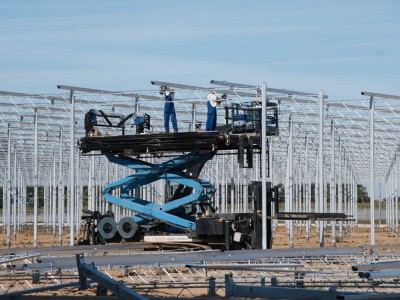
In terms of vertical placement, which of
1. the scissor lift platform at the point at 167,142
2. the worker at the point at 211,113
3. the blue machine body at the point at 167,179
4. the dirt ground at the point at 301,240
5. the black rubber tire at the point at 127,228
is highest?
the worker at the point at 211,113

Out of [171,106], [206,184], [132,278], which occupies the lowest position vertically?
[132,278]

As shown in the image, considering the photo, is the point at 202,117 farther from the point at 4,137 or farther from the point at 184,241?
the point at 184,241

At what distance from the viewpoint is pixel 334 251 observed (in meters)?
19.9

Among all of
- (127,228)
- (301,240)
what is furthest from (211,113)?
(301,240)

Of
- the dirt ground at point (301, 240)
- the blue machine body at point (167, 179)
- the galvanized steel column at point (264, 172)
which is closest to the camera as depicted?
the galvanized steel column at point (264, 172)

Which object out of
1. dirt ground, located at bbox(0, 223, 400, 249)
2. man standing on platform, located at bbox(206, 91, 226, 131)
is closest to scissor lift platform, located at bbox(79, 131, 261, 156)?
man standing on platform, located at bbox(206, 91, 226, 131)

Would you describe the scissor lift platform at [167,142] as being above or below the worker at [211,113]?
below

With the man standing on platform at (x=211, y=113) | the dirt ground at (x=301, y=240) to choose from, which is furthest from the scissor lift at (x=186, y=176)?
the dirt ground at (x=301, y=240)

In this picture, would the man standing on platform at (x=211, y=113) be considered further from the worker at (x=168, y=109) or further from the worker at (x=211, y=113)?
the worker at (x=168, y=109)

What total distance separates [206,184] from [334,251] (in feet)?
24.6

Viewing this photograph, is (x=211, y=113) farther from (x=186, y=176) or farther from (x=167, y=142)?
(x=186, y=176)

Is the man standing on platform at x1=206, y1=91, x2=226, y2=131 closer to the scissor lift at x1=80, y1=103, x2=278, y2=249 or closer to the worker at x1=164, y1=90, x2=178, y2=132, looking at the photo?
the scissor lift at x1=80, y1=103, x2=278, y2=249

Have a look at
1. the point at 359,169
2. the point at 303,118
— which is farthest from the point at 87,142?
the point at 359,169

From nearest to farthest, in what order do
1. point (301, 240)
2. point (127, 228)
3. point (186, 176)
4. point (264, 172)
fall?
1. point (264, 172)
2. point (127, 228)
3. point (186, 176)
4. point (301, 240)
